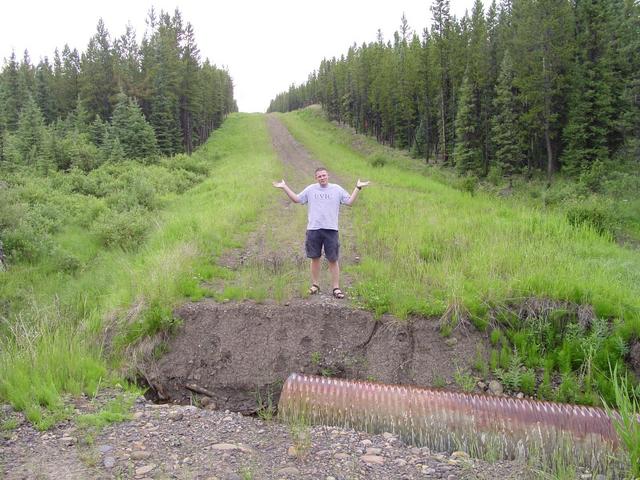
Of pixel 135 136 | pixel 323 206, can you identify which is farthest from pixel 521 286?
pixel 135 136

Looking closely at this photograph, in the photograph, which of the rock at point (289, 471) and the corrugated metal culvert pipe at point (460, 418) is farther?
the corrugated metal culvert pipe at point (460, 418)

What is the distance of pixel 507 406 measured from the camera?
493 centimetres

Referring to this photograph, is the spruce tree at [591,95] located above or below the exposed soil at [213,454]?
above

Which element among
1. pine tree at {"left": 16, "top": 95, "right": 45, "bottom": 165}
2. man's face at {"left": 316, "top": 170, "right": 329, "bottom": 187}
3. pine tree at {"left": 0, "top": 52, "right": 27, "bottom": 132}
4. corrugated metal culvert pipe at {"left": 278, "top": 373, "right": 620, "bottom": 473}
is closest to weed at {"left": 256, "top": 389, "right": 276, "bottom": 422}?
corrugated metal culvert pipe at {"left": 278, "top": 373, "right": 620, "bottom": 473}

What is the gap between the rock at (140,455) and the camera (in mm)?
3902

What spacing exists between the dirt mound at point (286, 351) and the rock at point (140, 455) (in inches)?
80.1

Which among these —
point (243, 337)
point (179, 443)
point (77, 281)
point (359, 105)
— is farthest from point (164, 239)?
point (359, 105)

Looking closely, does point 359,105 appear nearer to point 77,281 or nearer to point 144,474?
point 77,281

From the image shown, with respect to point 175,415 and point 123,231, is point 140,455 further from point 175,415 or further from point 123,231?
point 123,231

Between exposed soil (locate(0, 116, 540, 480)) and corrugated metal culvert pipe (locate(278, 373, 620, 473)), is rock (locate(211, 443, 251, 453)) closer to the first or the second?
exposed soil (locate(0, 116, 540, 480))

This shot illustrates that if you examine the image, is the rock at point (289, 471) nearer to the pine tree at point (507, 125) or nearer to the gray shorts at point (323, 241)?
the gray shorts at point (323, 241)

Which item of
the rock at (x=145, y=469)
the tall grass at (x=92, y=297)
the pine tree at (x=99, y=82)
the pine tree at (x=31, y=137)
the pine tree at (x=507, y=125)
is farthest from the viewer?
the pine tree at (x=99, y=82)

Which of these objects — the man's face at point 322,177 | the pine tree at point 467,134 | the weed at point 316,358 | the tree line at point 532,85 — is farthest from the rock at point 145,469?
the pine tree at point 467,134

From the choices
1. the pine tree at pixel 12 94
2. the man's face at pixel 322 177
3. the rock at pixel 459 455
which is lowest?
the rock at pixel 459 455
